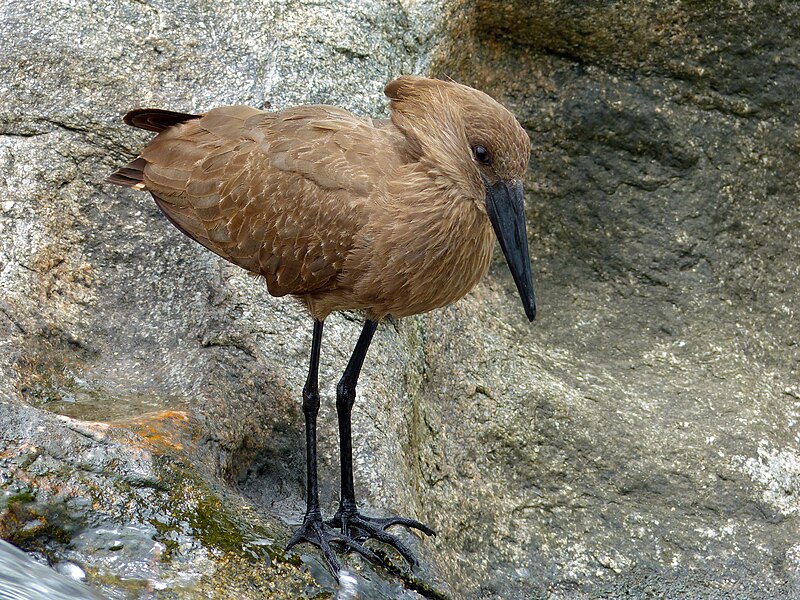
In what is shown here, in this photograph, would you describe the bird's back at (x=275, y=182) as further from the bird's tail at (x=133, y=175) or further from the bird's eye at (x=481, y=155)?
the bird's eye at (x=481, y=155)

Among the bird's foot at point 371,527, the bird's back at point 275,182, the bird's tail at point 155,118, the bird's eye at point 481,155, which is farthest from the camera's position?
the bird's tail at point 155,118

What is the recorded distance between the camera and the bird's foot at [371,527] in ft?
13.1


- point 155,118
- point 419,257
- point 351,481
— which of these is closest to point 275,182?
point 419,257

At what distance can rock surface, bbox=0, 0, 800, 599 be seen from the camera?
11.7 feet

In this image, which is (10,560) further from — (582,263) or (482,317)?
(582,263)

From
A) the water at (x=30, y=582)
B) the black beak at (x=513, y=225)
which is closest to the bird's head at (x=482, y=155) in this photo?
the black beak at (x=513, y=225)

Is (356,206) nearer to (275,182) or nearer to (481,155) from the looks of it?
(275,182)

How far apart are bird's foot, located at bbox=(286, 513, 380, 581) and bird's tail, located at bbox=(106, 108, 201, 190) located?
1.61 m

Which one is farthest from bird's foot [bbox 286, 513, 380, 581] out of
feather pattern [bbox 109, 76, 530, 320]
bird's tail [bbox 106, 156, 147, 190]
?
bird's tail [bbox 106, 156, 147, 190]

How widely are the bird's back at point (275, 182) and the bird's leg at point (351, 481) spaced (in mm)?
345

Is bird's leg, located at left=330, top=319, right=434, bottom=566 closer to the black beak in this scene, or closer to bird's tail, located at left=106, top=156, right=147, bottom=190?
the black beak

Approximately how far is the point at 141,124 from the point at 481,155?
5.23ft

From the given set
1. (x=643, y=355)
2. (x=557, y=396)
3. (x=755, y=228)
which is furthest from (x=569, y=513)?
(x=755, y=228)

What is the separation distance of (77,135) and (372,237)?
2.00 metres
